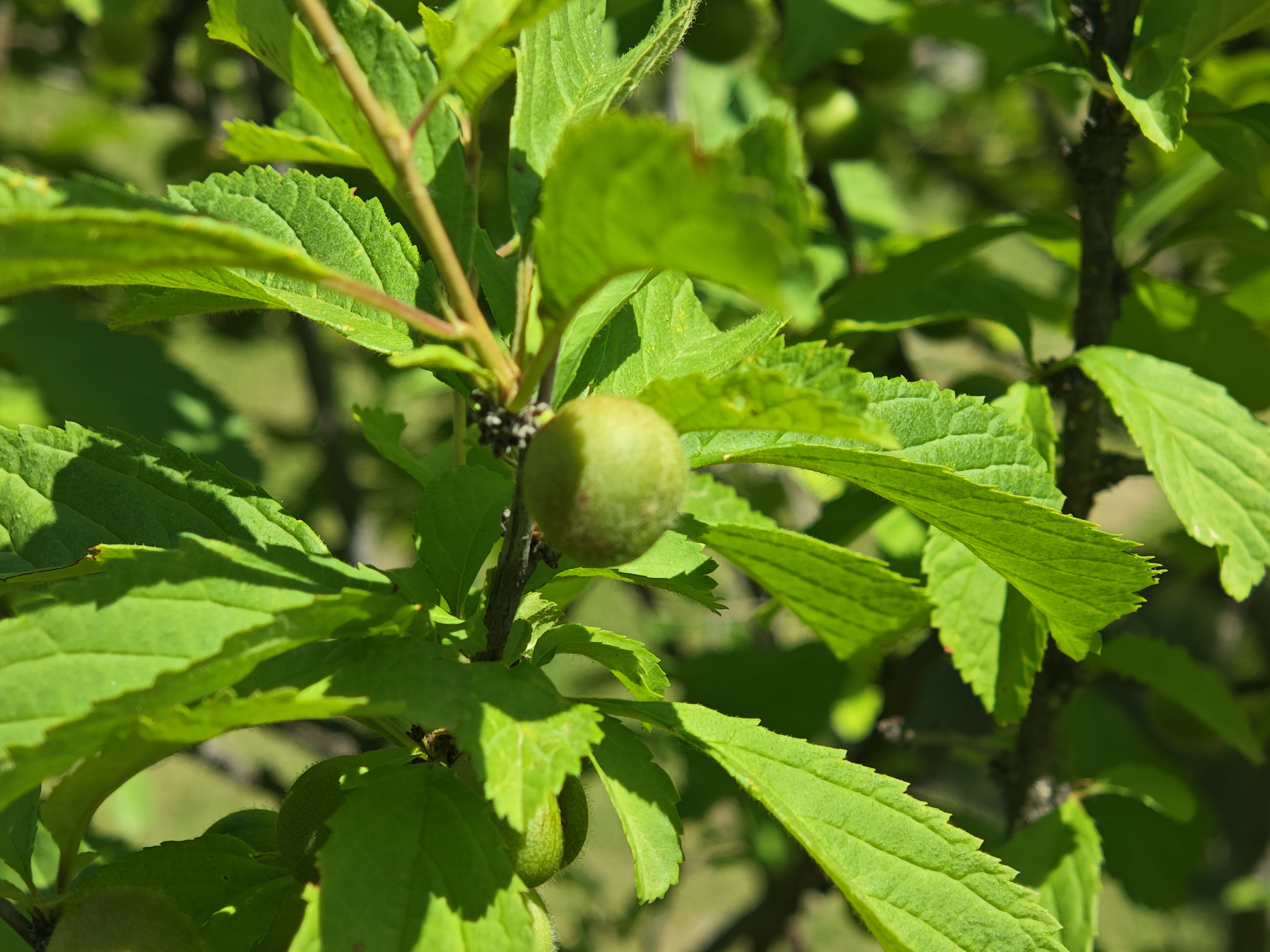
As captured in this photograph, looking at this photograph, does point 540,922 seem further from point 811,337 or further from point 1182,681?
point 1182,681

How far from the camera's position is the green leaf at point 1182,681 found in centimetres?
222

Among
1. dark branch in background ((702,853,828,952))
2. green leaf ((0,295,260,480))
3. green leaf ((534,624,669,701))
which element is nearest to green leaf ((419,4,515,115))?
green leaf ((534,624,669,701))

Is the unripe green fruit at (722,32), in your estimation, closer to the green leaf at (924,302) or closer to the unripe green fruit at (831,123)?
the unripe green fruit at (831,123)

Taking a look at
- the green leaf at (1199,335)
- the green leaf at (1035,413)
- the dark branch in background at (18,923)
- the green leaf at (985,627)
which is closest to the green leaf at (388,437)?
the dark branch in background at (18,923)

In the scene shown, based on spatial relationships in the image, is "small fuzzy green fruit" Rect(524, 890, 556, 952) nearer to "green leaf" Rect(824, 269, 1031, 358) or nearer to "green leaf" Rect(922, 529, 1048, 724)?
"green leaf" Rect(922, 529, 1048, 724)

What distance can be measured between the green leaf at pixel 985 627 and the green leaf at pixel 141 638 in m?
0.99

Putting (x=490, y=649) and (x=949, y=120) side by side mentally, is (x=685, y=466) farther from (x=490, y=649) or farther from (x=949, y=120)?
(x=949, y=120)

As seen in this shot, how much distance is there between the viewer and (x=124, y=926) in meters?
1.16

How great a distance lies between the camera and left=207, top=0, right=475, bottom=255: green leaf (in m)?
1.01

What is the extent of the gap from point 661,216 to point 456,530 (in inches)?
26.5

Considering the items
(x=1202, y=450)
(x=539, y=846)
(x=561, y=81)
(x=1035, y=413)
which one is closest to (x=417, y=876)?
(x=539, y=846)

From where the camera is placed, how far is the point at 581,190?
0.85 metres

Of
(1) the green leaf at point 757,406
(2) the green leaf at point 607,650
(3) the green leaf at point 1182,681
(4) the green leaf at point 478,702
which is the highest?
(1) the green leaf at point 757,406

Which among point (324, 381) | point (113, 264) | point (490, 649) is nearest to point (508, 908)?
point (490, 649)
